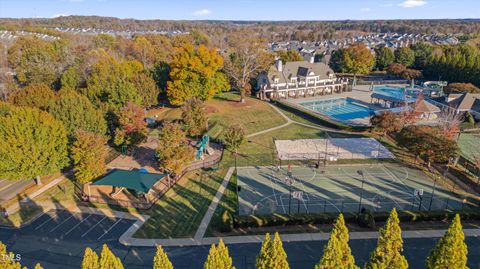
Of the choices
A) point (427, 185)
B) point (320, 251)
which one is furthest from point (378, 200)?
point (320, 251)

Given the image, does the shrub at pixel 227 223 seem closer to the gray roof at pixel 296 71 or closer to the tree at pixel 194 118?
the tree at pixel 194 118

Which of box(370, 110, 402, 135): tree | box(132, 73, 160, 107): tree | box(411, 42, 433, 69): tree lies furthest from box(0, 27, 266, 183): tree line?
box(411, 42, 433, 69): tree

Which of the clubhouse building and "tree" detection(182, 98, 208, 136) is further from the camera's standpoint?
the clubhouse building

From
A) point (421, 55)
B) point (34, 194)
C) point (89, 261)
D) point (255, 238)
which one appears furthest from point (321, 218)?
point (421, 55)

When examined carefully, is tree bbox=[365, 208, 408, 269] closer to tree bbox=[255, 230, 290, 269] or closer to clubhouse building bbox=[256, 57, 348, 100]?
tree bbox=[255, 230, 290, 269]

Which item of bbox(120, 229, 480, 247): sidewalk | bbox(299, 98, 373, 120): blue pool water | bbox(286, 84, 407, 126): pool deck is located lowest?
bbox(120, 229, 480, 247): sidewalk

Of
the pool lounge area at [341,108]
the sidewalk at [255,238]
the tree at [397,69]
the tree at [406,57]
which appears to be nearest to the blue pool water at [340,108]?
the pool lounge area at [341,108]
